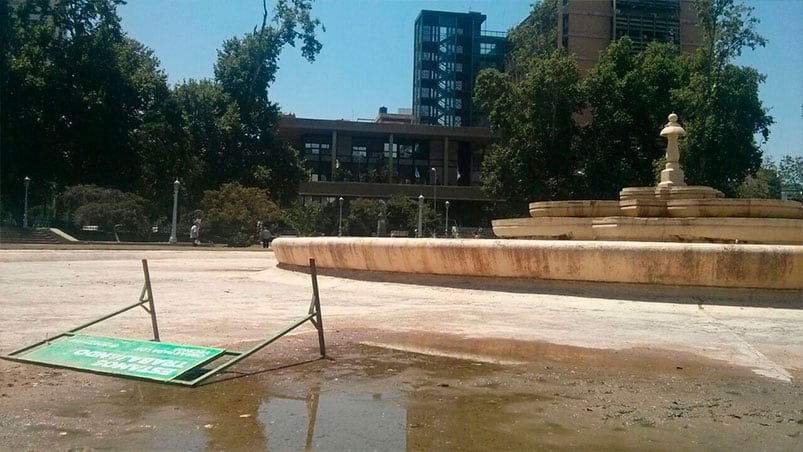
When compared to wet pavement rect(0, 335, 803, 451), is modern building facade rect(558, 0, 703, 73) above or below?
above

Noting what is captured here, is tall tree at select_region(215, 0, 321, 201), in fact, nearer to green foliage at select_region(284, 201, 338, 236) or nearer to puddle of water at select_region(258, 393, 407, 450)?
green foliage at select_region(284, 201, 338, 236)

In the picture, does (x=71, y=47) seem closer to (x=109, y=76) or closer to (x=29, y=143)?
(x=109, y=76)

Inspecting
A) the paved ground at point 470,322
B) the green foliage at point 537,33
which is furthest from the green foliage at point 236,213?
the paved ground at point 470,322

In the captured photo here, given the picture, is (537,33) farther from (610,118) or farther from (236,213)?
(236,213)

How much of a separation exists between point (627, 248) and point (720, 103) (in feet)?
110

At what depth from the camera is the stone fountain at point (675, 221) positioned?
11.1 m

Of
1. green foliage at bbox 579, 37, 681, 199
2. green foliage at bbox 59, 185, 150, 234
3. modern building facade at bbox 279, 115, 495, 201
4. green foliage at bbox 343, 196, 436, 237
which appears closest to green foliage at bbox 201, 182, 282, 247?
green foliage at bbox 59, 185, 150, 234

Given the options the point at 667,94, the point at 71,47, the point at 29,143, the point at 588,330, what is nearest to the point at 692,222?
the point at 588,330

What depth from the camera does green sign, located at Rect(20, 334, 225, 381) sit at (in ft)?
15.7

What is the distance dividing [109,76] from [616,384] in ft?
144

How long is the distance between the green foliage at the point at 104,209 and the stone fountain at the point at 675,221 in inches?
1176

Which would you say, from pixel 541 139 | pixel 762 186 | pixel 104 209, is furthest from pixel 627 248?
pixel 762 186

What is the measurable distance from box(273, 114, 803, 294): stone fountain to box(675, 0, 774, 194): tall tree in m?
26.1

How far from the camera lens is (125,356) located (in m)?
5.09
